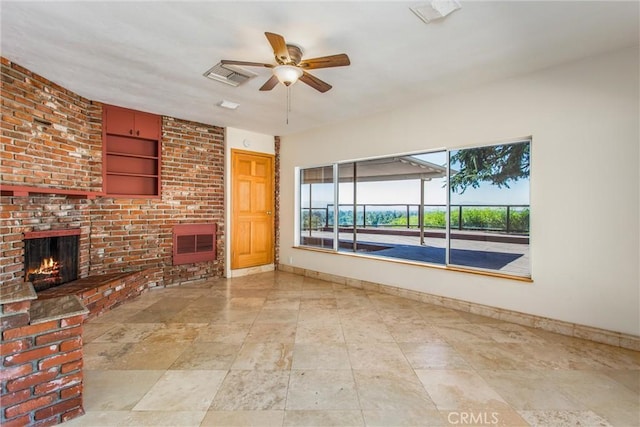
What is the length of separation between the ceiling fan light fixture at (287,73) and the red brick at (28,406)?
8.90 ft

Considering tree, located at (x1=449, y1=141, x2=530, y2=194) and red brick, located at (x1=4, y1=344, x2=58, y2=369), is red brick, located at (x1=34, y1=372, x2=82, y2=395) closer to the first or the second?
red brick, located at (x1=4, y1=344, x2=58, y2=369)

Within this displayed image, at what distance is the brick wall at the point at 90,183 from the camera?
290 centimetres

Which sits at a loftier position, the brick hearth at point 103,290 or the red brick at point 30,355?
the red brick at point 30,355

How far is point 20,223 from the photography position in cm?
Answer: 298

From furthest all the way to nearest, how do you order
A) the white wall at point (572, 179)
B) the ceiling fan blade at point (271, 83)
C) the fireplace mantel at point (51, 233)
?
1. the fireplace mantel at point (51, 233)
2. the ceiling fan blade at point (271, 83)
3. the white wall at point (572, 179)

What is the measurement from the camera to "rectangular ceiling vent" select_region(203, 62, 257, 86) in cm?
295

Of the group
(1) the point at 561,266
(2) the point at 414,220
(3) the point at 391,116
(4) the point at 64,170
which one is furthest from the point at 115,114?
(2) the point at 414,220

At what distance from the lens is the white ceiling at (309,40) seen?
211cm

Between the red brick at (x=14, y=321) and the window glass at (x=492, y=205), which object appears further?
the window glass at (x=492, y=205)

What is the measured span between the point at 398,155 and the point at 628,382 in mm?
3159

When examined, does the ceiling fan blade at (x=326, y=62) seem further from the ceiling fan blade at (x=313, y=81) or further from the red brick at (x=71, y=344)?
the red brick at (x=71, y=344)

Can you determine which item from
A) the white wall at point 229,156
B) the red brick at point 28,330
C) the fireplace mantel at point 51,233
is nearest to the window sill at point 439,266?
the white wall at point 229,156

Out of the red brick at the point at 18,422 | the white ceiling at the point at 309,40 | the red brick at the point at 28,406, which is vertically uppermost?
the white ceiling at the point at 309,40

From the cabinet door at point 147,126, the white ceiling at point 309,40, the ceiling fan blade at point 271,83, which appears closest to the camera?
the white ceiling at point 309,40
